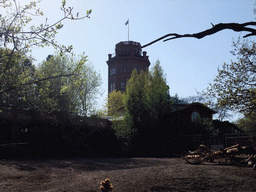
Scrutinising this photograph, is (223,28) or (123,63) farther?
(123,63)

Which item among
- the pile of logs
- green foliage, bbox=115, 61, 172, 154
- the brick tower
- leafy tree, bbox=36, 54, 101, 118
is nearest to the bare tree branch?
the pile of logs

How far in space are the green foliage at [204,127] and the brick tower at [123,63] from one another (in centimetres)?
3667

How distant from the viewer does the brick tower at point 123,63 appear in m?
69.3

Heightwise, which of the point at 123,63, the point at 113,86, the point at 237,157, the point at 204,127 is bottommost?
the point at 237,157

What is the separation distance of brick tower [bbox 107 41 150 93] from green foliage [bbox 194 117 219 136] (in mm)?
36667

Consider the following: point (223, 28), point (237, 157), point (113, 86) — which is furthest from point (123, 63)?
point (223, 28)

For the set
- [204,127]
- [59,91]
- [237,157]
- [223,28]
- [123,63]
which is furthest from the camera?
[123,63]

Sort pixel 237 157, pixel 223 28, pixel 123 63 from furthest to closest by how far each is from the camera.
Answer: pixel 123 63 < pixel 237 157 < pixel 223 28

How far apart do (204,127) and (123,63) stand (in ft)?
133

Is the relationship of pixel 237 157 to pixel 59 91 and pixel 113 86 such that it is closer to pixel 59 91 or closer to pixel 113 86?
pixel 59 91

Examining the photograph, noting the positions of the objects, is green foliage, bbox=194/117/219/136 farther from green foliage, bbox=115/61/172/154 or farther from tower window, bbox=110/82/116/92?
tower window, bbox=110/82/116/92

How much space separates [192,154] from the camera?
481 inches

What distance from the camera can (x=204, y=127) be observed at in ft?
110

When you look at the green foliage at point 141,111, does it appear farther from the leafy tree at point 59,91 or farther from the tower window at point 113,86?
the tower window at point 113,86
